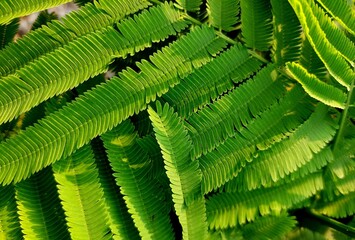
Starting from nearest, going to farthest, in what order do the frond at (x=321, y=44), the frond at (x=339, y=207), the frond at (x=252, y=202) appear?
the frond at (x=321, y=44), the frond at (x=252, y=202), the frond at (x=339, y=207)

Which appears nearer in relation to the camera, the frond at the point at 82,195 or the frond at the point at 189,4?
the frond at the point at 82,195

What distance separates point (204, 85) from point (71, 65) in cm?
49

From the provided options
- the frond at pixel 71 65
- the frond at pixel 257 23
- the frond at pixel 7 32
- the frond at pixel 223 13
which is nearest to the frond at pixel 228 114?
the frond at pixel 257 23

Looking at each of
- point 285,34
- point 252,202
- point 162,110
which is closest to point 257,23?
point 285,34

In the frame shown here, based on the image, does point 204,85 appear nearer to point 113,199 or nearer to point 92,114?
point 92,114

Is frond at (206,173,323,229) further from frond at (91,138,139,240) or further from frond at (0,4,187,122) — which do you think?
frond at (0,4,187,122)

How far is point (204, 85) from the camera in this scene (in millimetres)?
1684

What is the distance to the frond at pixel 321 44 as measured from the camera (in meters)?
1.50

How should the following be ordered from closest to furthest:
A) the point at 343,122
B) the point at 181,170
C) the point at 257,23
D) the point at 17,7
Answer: the point at 17,7
the point at 181,170
the point at 257,23
the point at 343,122

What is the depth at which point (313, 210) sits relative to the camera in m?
2.15

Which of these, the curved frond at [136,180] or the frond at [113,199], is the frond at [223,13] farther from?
the frond at [113,199]

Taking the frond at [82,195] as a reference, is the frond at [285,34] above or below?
above

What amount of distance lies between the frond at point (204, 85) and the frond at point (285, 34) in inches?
7.7

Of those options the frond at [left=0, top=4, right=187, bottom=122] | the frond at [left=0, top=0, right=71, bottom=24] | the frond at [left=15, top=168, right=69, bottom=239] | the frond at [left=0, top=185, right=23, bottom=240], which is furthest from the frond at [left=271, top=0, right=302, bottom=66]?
the frond at [left=0, top=185, right=23, bottom=240]
